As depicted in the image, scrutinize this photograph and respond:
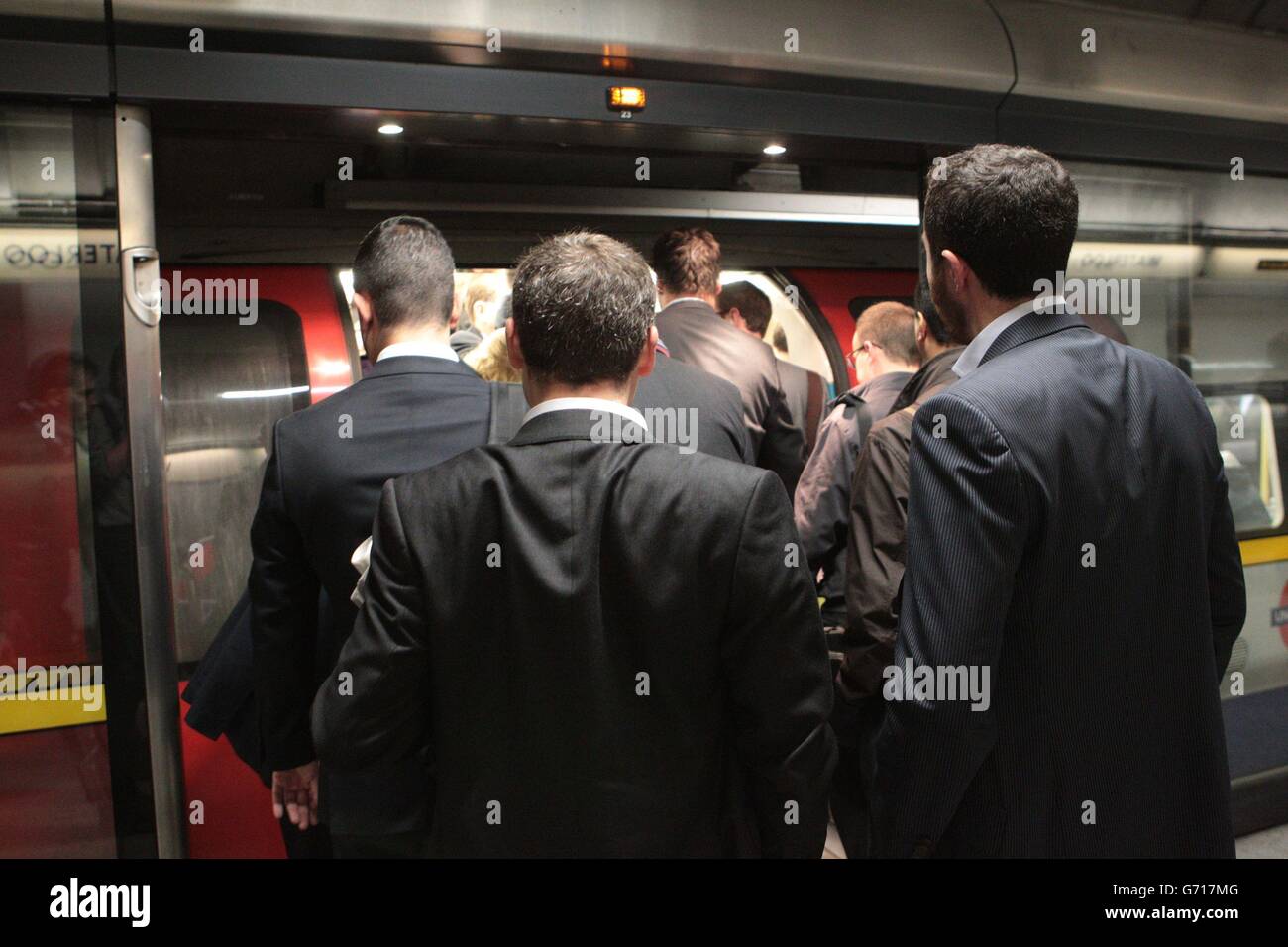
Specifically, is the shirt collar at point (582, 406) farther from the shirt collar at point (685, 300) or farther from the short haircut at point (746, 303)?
the short haircut at point (746, 303)

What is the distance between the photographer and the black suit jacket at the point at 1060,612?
1480mm

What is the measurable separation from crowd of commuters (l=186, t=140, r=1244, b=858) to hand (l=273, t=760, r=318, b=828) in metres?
0.53

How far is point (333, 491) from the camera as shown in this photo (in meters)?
1.93

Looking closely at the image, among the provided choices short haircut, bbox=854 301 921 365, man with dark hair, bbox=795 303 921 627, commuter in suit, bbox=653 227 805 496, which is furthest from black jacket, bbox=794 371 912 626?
short haircut, bbox=854 301 921 365

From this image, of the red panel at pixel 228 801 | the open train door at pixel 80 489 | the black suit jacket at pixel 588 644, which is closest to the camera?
the black suit jacket at pixel 588 644

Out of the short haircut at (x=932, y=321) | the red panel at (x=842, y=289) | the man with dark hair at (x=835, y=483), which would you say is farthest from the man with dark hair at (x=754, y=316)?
the short haircut at (x=932, y=321)

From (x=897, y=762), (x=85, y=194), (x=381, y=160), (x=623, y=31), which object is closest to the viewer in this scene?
(x=897, y=762)

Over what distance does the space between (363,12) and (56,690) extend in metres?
1.75

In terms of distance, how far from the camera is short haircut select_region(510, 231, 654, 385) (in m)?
1.52

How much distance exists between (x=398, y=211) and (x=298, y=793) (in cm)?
247

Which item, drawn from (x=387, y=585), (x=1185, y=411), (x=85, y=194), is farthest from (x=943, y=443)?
(x=85, y=194)

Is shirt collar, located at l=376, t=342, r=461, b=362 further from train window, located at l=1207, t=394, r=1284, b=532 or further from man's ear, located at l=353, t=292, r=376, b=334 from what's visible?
train window, located at l=1207, t=394, r=1284, b=532

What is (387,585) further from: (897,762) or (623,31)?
(623,31)

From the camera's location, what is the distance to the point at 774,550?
1.47 meters
